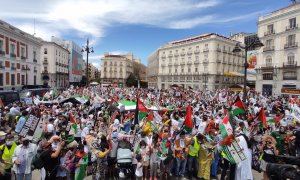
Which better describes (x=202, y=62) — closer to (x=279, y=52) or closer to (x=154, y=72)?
(x=279, y=52)

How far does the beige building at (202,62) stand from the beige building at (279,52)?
1605 cm

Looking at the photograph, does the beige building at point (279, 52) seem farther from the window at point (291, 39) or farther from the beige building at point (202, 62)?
the beige building at point (202, 62)

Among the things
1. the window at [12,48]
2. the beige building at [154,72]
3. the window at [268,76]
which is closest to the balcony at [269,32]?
the window at [268,76]

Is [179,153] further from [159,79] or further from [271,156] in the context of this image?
[159,79]

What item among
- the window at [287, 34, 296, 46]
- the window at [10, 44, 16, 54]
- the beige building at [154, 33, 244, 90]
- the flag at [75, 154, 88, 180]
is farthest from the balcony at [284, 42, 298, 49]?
the window at [10, 44, 16, 54]

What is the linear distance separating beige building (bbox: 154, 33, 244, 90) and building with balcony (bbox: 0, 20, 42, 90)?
122 ft

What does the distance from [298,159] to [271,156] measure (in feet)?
4.68

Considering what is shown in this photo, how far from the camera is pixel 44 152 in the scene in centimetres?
471

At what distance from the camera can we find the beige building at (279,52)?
35.3 metres

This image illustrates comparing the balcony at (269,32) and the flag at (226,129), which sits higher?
the balcony at (269,32)

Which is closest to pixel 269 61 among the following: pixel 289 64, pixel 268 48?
pixel 268 48

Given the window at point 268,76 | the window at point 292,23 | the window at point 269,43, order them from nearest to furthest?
1. the window at point 292,23
2. the window at point 269,43
3. the window at point 268,76

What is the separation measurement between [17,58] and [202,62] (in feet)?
138

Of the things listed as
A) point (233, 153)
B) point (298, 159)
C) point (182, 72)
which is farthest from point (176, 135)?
point (182, 72)
